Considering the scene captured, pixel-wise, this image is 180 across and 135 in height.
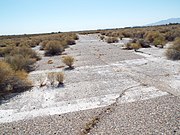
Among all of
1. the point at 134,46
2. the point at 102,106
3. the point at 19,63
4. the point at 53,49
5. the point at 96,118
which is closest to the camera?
the point at 96,118

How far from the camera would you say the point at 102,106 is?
9094 millimetres

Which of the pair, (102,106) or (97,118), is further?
(102,106)

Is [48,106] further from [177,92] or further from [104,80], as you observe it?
[177,92]

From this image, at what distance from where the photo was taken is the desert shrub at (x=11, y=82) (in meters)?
12.1

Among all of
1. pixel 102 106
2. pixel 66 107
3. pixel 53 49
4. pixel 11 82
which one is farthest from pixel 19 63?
pixel 102 106

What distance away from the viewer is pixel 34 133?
7.17 metres

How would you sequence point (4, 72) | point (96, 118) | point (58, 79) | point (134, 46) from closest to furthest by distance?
1. point (96, 118)
2. point (4, 72)
3. point (58, 79)
4. point (134, 46)

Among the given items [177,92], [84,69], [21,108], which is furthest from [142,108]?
[84,69]

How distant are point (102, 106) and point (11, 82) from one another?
18.8 feet

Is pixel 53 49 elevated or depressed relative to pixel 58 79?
elevated

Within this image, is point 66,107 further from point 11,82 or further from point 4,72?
point 4,72

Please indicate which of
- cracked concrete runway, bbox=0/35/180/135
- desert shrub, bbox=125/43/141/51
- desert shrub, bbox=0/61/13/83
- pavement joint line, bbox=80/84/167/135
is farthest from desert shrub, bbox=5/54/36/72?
desert shrub, bbox=125/43/141/51

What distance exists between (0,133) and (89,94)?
453 cm

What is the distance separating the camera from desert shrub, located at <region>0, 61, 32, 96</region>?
12.1 metres
